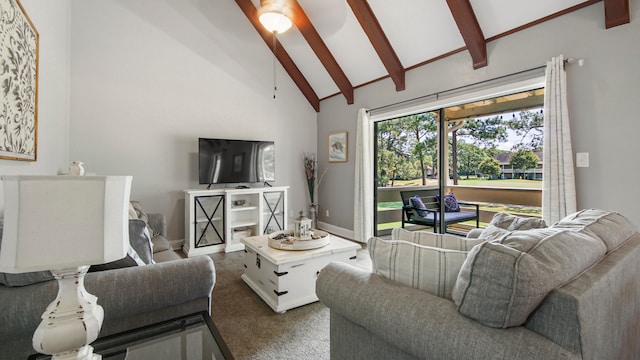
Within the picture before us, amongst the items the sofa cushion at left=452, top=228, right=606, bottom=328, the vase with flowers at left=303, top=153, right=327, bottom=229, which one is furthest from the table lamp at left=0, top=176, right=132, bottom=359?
the vase with flowers at left=303, top=153, right=327, bottom=229

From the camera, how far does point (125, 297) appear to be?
1245 millimetres

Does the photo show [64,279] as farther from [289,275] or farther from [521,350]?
[289,275]

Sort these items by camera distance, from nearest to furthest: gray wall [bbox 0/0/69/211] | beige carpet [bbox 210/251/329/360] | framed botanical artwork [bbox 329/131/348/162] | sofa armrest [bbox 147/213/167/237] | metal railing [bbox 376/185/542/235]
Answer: beige carpet [bbox 210/251/329/360] → gray wall [bbox 0/0/69/211] → sofa armrest [bbox 147/213/167/237] → metal railing [bbox 376/185/542/235] → framed botanical artwork [bbox 329/131/348/162]

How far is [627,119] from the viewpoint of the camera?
2.14 metres

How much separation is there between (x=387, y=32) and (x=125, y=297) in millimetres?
3548

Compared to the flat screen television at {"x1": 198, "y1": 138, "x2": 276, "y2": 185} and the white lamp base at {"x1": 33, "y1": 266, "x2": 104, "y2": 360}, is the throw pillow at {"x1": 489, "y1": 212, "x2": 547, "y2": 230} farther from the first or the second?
the flat screen television at {"x1": 198, "y1": 138, "x2": 276, "y2": 185}

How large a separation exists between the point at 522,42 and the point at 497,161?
1.25m

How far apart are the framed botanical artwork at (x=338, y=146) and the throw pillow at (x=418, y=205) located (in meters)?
1.27

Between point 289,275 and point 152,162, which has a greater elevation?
point 152,162

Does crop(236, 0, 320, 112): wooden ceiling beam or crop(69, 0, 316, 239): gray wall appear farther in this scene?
crop(236, 0, 320, 112): wooden ceiling beam

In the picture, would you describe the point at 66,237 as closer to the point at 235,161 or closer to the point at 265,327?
the point at 265,327

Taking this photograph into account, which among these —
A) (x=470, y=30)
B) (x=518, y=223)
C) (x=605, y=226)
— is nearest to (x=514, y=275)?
(x=605, y=226)

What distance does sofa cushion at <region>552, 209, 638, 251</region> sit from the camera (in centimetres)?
114

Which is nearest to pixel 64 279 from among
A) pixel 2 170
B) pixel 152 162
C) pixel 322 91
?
pixel 2 170
